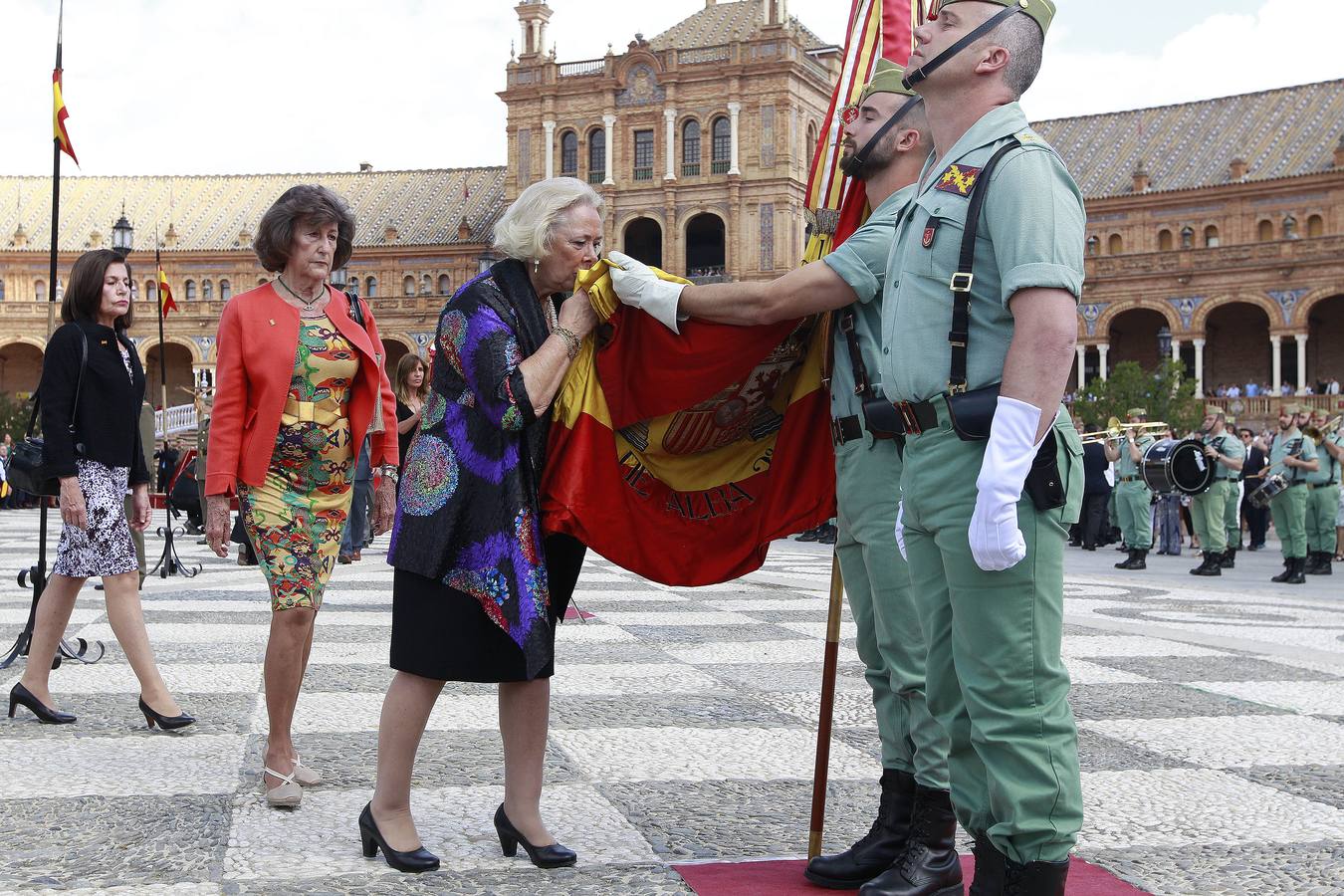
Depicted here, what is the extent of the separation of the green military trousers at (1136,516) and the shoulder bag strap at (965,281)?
12805mm

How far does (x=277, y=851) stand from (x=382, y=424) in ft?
4.85

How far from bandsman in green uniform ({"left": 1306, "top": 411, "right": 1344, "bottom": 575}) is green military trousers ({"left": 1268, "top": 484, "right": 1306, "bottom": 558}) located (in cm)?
60

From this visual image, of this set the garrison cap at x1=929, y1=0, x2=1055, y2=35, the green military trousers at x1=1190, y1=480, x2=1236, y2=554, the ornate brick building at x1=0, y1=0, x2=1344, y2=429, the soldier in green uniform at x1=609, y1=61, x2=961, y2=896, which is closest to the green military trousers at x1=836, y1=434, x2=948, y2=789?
the soldier in green uniform at x1=609, y1=61, x2=961, y2=896

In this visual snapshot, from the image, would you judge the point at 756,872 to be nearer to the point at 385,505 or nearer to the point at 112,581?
the point at 385,505

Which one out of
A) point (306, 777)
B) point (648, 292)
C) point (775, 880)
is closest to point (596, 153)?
point (306, 777)

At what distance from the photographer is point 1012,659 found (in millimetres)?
2480

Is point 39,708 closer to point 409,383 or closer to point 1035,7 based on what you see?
point 1035,7

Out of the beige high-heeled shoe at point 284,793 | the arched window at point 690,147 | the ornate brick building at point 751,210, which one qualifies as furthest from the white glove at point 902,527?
the arched window at point 690,147

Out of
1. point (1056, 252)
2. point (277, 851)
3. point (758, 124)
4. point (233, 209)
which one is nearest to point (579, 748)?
point (277, 851)

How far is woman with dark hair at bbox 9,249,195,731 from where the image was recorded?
15.3 feet

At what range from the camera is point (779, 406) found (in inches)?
135

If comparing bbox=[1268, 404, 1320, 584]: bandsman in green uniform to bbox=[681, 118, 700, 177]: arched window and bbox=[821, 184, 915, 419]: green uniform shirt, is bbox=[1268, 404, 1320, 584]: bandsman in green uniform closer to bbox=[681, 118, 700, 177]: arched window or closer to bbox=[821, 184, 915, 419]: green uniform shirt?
bbox=[821, 184, 915, 419]: green uniform shirt

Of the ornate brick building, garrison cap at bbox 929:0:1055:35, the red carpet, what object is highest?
the ornate brick building

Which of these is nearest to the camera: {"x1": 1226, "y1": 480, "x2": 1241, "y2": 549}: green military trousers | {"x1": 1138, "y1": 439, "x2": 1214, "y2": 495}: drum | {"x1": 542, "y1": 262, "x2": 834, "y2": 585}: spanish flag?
{"x1": 542, "y1": 262, "x2": 834, "y2": 585}: spanish flag
